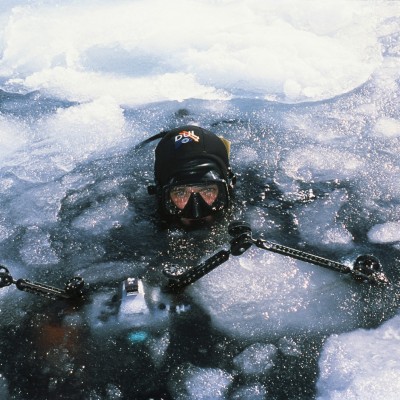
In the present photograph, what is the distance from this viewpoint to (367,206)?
17.7ft

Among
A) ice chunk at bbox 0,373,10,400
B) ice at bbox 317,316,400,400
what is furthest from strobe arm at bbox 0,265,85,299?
ice at bbox 317,316,400,400

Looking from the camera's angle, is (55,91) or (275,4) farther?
(275,4)

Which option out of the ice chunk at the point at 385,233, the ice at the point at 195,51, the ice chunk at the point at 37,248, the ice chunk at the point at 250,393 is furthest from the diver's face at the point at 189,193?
the ice at the point at 195,51

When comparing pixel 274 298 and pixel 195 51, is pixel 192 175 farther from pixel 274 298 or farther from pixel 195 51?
pixel 195 51

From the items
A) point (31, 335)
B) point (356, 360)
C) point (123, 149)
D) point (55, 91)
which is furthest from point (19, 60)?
point (356, 360)

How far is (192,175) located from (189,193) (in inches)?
8.3

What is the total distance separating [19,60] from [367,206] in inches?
292

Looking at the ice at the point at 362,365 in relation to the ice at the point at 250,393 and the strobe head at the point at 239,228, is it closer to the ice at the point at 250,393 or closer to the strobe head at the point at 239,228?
the ice at the point at 250,393

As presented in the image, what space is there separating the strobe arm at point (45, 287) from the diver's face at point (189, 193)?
4.14 feet

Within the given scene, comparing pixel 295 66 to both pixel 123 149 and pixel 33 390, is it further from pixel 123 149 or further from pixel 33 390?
pixel 33 390

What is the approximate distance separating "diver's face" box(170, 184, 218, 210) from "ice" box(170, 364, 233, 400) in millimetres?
1683

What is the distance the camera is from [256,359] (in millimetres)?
3830

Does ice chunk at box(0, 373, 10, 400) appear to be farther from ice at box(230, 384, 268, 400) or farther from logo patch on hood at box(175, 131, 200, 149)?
logo patch on hood at box(175, 131, 200, 149)

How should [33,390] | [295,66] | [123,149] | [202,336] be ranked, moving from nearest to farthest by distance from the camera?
1. [33,390]
2. [202,336]
3. [123,149]
4. [295,66]
